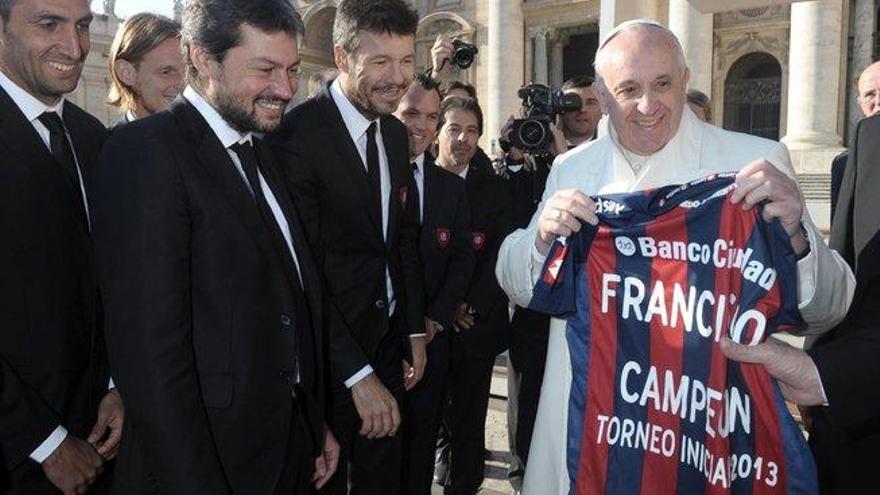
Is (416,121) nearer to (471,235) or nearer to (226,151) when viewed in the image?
(471,235)

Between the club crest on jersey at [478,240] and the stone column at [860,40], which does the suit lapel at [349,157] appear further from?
the stone column at [860,40]

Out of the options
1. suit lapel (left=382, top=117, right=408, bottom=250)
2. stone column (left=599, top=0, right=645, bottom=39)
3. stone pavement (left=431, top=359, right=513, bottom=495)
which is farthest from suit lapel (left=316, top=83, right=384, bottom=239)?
stone column (left=599, top=0, right=645, bottom=39)

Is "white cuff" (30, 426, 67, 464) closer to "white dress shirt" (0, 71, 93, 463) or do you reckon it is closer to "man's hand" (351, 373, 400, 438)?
"white dress shirt" (0, 71, 93, 463)

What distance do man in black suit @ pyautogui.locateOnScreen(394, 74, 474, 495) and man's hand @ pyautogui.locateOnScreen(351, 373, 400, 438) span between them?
2.54 ft

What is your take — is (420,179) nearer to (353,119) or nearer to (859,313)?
(353,119)

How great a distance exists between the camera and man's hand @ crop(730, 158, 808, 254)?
1.85 m

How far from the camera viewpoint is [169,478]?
172 cm

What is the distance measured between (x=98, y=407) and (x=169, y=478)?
26.2 inches

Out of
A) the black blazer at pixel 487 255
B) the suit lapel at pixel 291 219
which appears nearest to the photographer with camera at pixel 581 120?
the black blazer at pixel 487 255

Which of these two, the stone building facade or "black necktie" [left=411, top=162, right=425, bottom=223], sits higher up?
the stone building facade

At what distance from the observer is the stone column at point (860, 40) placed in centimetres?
1831

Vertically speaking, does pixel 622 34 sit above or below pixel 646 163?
above

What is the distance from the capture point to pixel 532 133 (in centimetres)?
394

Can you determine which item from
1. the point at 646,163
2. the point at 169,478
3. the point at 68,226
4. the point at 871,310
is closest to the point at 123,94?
the point at 68,226
